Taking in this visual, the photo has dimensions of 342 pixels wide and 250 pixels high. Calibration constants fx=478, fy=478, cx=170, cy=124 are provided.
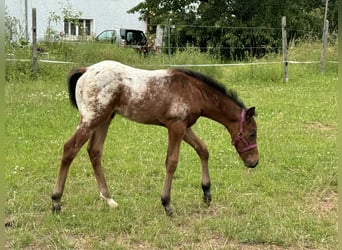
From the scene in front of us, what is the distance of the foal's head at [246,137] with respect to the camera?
14.5ft

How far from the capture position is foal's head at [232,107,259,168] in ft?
14.5

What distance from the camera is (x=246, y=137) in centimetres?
444

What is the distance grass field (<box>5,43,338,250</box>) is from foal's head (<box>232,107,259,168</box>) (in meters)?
0.44

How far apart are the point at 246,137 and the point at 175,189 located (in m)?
0.99

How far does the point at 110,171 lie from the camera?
5516 mm

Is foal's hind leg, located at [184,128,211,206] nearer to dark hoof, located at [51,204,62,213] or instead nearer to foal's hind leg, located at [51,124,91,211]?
foal's hind leg, located at [51,124,91,211]

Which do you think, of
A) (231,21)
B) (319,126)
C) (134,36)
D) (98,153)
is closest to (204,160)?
(98,153)

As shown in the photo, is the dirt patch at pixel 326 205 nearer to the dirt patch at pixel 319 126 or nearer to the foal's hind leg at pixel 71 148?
the foal's hind leg at pixel 71 148

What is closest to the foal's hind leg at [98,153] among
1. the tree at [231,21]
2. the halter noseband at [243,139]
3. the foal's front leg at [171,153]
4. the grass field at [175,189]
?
the grass field at [175,189]

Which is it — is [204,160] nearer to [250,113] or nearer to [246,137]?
[246,137]

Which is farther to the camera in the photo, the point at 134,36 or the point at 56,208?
the point at 134,36

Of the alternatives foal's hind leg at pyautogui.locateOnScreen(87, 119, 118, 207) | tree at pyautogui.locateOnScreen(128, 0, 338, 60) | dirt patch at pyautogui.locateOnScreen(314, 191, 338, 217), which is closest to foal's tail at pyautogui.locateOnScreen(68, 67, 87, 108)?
foal's hind leg at pyautogui.locateOnScreen(87, 119, 118, 207)

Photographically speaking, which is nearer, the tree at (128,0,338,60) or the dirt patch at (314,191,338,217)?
the dirt patch at (314,191,338,217)

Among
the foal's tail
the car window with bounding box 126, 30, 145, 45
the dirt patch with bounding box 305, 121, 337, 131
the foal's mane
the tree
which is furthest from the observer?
the car window with bounding box 126, 30, 145, 45
